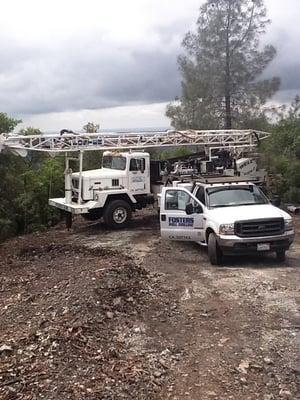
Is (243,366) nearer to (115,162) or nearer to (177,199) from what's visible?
(177,199)

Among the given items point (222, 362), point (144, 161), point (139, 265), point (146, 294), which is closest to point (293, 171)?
point (144, 161)

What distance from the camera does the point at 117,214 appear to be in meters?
18.4

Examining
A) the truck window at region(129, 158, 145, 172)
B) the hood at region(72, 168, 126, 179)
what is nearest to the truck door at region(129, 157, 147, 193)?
the truck window at region(129, 158, 145, 172)

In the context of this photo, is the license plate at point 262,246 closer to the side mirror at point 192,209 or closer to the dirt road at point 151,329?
the dirt road at point 151,329

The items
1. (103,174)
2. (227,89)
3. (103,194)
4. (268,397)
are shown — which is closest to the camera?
(268,397)

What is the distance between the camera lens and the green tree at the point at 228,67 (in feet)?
103

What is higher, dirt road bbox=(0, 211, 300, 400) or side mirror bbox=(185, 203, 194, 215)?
side mirror bbox=(185, 203, 194, 215)

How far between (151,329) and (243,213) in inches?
197

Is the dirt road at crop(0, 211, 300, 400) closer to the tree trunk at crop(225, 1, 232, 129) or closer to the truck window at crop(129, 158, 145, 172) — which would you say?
the truck window at crop(129, 158, 145, 172)

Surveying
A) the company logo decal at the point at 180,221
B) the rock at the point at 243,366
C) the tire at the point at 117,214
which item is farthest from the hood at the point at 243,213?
the tire at the point at 117,214

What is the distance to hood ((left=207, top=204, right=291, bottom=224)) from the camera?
37.7ft

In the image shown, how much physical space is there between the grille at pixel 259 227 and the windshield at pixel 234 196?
120 centimetres

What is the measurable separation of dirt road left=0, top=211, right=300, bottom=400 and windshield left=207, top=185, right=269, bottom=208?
137 cm

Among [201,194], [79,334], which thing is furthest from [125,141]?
[79,334]
